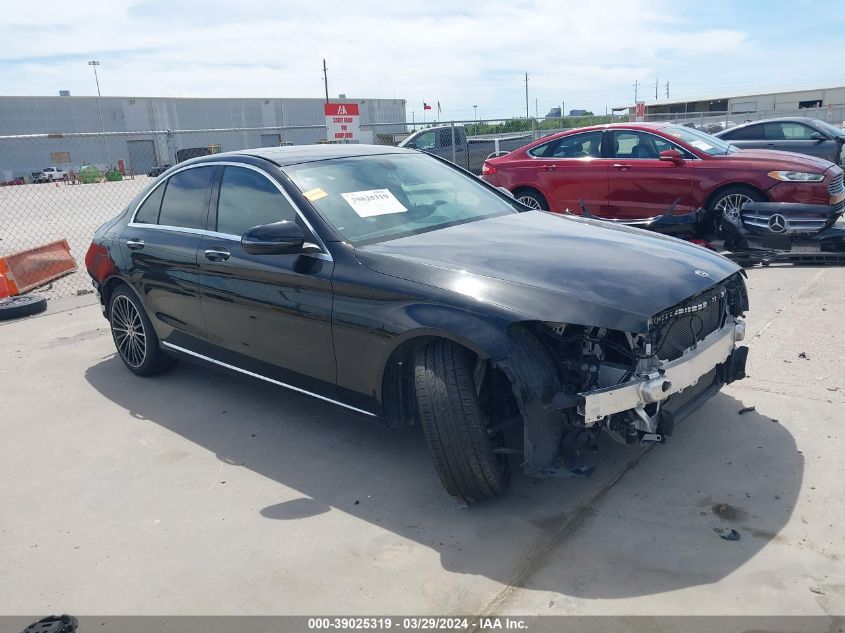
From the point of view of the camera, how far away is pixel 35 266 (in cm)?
919

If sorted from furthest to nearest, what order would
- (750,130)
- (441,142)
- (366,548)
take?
1. (441,142)
2. (750,130)
3. (366,548)

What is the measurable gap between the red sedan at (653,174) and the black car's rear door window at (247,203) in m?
5.71

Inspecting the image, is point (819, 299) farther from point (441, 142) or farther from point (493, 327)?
point (441, 142)

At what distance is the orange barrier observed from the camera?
8625mm

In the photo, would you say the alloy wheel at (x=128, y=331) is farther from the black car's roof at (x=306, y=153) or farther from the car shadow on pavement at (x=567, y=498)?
the black car's roof at (x=306, y=153)

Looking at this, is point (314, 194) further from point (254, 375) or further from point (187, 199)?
point (187, 199)

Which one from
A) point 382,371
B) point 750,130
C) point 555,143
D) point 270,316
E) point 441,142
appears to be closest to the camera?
point 382,371

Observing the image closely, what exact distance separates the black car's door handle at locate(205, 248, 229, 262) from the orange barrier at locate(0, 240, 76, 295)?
17.4ft

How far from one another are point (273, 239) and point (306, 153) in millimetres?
1093

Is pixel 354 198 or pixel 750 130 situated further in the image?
pixel 750 130

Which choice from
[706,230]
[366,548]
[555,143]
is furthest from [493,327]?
[555,143]

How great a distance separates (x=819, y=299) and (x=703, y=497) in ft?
12.6

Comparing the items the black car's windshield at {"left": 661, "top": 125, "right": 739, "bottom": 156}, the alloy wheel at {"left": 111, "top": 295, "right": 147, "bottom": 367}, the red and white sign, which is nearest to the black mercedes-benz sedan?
the alloy wheel at {"left": 111, "top": 295, "right": 147, "bottom": 367}

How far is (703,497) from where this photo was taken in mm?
3439
